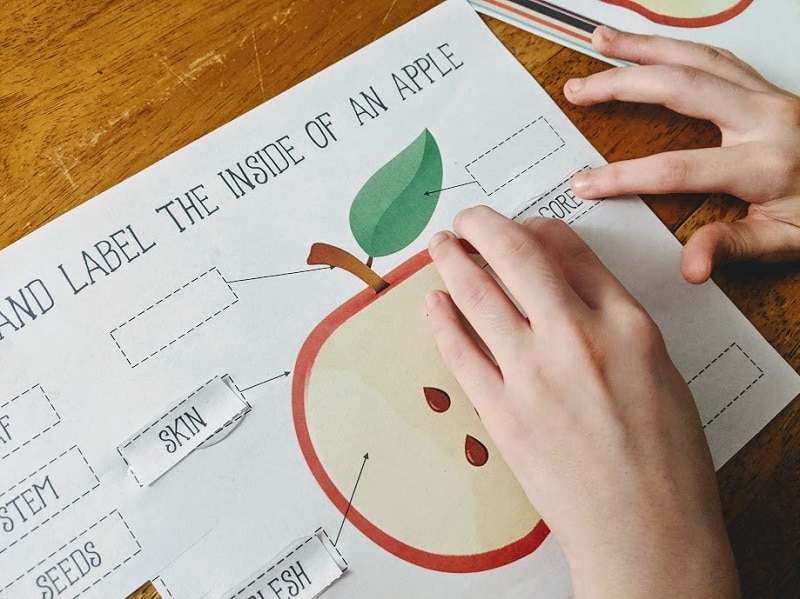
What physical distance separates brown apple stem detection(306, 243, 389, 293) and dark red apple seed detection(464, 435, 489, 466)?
0.40 ft

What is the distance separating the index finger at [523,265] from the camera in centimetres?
44

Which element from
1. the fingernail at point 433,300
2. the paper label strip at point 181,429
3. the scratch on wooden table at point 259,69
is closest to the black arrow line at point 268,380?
the paper label strip at point 181,429

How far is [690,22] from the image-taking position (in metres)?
0.58

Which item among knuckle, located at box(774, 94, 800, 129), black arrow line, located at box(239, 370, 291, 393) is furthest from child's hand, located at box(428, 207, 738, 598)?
knuckle, located at box(774, 94, 800, 129)

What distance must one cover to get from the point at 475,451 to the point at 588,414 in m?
0.08

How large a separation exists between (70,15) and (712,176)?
0.50m

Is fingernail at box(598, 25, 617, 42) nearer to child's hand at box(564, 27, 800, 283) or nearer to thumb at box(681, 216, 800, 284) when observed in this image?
child's hand at box(564, 27, 800, 283)

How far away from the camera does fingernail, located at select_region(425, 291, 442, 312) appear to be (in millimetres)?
467

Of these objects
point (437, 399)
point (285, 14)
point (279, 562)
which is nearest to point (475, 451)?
point (437, 399)

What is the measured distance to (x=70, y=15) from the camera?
1.66 ft

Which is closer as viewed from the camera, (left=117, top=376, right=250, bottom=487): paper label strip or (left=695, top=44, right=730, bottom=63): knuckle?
(left=117, top=376, right=250, bottom=487): paper label strip

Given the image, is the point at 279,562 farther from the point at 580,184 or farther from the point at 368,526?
the point at 580,184

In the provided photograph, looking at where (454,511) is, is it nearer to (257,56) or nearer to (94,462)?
(94,462)

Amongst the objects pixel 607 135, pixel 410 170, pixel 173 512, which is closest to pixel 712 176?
pixel 607 135
